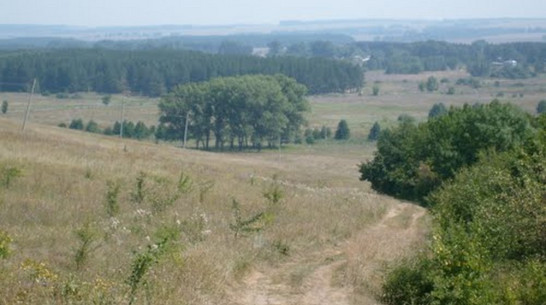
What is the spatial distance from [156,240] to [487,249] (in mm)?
5336

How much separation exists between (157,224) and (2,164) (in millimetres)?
9006

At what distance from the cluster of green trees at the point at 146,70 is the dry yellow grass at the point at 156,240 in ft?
353

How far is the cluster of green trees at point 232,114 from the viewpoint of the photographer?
9362 cm

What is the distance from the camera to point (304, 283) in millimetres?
13133

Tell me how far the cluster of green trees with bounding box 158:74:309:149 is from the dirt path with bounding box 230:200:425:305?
249ft

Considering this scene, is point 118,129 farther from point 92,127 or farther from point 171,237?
point 171,237

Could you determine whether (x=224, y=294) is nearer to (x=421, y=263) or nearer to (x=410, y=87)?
(x=421, y=263)

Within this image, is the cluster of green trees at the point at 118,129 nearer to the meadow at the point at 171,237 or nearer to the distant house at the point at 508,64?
the meadow at the point at 171,237

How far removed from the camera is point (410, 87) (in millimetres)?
166125

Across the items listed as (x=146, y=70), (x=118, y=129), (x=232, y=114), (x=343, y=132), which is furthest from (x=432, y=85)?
(x=118, y=129)

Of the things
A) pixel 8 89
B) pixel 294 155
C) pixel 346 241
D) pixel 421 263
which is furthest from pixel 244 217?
pixel 8 89

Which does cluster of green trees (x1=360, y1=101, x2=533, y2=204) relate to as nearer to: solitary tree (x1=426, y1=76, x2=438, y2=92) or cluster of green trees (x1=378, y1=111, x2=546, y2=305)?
cluster of green trees (x1=378, y1=111, x2=546, y2=305)

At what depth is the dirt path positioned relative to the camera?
11.9 meters

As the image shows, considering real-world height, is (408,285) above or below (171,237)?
below
